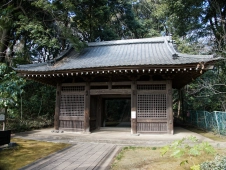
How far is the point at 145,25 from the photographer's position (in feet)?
74.8

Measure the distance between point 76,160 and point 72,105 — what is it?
5.56 metres

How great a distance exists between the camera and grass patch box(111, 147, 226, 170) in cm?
449

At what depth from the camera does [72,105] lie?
10.2 metres

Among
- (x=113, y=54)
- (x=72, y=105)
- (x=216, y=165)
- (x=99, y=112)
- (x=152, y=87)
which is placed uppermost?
(x=113, y=54)

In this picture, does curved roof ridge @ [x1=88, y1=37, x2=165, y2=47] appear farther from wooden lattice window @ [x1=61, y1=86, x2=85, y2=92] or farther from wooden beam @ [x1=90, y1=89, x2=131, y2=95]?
wooden beam @ [x1=90, y1=89, x2=131, y2=95]

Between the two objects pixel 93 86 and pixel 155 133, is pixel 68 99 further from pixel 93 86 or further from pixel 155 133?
pixel 155 133

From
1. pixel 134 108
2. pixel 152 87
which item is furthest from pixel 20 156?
pixel 152 87

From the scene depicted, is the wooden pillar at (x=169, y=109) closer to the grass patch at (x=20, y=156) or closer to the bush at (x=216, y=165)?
the bush at (x=216, y=165)

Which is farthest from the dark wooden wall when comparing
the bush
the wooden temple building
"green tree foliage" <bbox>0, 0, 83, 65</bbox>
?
the bush

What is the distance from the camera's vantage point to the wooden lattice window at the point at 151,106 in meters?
9.13

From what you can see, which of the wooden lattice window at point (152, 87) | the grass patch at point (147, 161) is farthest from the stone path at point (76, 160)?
the wooden lattice window at point (152, 87)

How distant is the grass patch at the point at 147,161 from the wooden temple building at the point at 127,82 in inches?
123

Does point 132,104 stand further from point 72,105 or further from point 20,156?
point 20,156

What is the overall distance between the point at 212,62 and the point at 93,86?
590 cm
